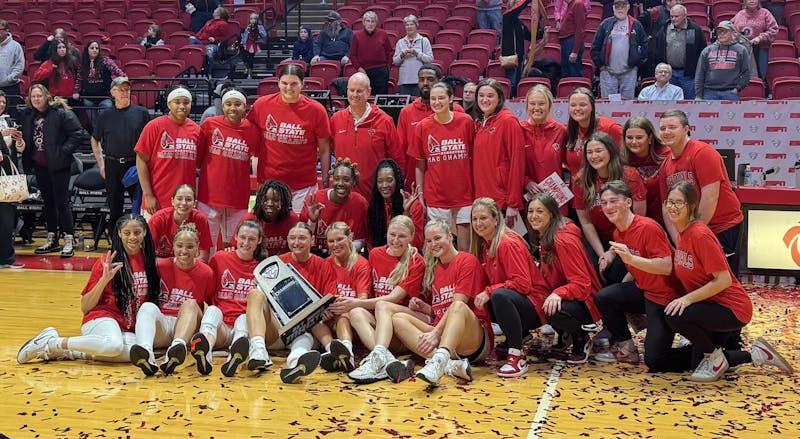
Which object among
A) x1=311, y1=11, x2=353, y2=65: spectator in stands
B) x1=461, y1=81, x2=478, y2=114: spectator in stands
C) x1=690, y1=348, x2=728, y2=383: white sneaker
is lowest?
x1=690, y1=348, x2=728, y2=383: white sneaker

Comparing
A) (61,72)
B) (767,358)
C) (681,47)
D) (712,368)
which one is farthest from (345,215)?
(61,72)

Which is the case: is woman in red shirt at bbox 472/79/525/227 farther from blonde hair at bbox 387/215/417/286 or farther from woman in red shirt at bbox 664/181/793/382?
woman in red shirt at bbox 664/181/793/382

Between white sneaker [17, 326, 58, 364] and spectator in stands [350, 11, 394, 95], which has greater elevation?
spectator in stands [350, 11, 394, 95]

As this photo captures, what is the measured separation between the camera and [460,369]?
477cm

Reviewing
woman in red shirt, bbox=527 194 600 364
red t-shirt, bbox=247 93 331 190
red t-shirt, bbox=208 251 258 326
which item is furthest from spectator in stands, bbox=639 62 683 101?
red t-shirt, bbox=208 251 258 326

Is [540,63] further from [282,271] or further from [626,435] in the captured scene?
[626,435]

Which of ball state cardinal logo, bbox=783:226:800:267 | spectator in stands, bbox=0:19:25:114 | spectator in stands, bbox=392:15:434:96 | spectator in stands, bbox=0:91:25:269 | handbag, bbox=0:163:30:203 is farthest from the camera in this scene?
spectator in stands, bbox=0:19:25:114

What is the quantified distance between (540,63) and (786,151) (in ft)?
10.1

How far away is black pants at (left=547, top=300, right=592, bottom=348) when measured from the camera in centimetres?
509

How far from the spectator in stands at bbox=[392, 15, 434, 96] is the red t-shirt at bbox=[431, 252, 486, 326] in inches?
Answer: 213

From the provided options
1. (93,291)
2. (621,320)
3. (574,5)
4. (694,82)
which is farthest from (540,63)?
(93,291)

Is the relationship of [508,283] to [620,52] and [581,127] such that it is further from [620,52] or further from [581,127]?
[620,52]

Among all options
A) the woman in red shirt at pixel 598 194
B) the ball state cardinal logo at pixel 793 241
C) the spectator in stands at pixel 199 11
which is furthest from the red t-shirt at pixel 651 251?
the spectator in stands at pixel 199 11

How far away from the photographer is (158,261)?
5.44m
